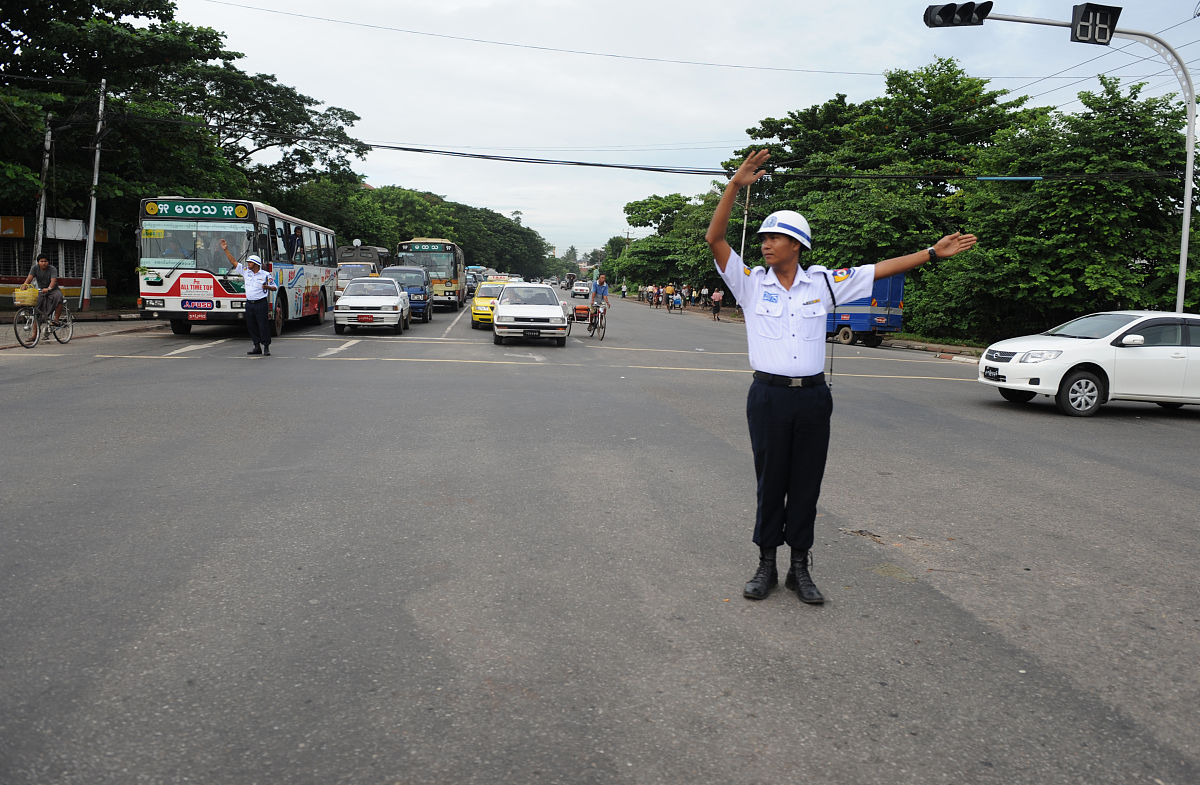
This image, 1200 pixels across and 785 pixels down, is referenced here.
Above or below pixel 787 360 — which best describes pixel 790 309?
above

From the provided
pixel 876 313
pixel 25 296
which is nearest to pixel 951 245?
pixel 25 296

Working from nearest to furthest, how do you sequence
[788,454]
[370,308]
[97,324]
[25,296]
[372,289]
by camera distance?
[788,454], [25,296], [370,308], [372,289], [97,324]

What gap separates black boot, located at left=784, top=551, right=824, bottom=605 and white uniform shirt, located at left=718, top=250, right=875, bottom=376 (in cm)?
96

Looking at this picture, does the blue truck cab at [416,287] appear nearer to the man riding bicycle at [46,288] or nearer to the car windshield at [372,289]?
the car windshield at [372,289]

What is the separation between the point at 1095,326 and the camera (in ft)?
42.1

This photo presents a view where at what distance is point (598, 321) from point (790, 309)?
66.0 ft

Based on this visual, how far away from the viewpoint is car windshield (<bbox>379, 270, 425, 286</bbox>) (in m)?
29.4

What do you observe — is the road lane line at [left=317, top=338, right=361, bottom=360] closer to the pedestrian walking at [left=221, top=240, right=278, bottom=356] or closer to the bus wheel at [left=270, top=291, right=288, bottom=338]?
the pedestrian walking at [left=221, top=240, right=278, bottom=356]

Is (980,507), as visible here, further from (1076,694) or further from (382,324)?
(382,324)

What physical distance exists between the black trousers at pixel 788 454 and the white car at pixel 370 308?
61.8 ft

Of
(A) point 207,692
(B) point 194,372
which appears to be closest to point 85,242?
(B) point 194,372

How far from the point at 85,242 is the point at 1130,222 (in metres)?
33.3

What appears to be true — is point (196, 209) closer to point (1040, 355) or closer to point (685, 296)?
point (1040, 355)

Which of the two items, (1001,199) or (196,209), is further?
(1001,199)
